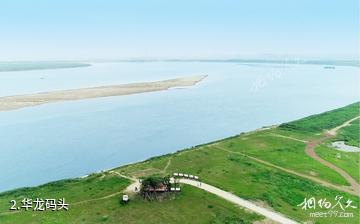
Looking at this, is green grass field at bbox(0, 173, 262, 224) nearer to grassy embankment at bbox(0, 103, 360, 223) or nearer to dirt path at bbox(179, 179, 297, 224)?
grassy embankment at bbox(0, 103, 360, 223)

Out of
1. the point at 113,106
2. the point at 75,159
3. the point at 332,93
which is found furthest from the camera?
the point at 332,93

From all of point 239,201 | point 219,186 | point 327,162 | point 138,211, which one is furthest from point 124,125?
point 239,201

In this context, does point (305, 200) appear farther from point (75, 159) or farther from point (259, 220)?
point (75, 159)

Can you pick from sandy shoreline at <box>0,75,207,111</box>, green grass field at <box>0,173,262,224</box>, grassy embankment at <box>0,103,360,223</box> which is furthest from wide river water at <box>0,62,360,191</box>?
green grass field at <box>0,173,262,224</box>

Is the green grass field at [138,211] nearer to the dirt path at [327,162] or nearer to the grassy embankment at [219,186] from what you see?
the grassy embankment at [219,186]

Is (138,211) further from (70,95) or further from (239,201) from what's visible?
(70,95)

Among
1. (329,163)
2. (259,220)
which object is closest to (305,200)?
(259,220)
